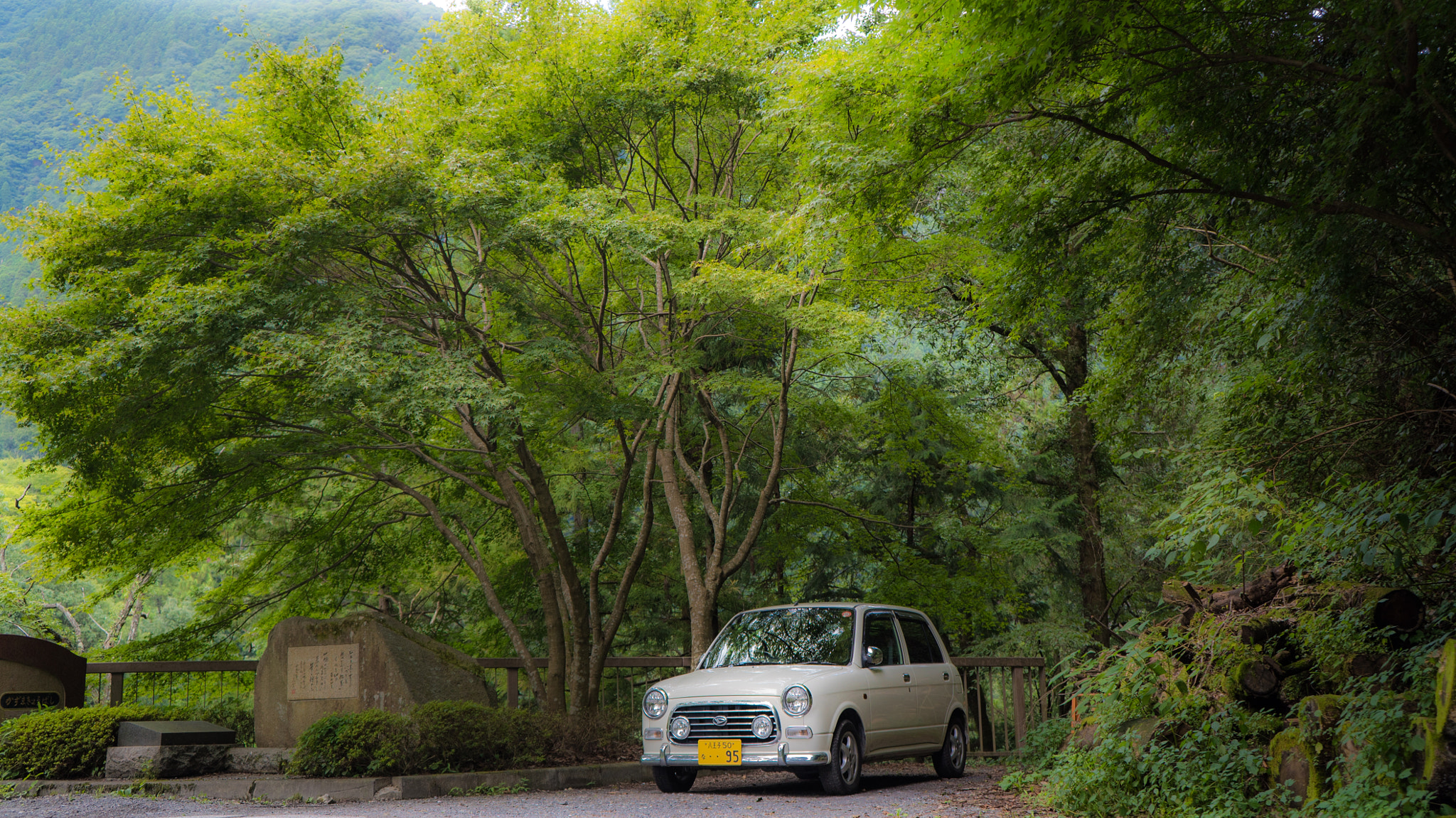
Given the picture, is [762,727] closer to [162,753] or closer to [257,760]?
[257,760]

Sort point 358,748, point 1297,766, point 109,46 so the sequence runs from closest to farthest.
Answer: point 1297,766 → point 358,748 → point 109,46

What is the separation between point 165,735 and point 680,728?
210 inches

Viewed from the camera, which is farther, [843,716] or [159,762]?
[159,762]

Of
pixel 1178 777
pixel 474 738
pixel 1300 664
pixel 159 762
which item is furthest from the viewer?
pixel 159 762

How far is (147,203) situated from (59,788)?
585cm

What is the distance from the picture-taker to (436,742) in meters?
8.63

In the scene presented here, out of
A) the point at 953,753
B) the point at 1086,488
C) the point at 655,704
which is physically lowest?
the point at 953,753

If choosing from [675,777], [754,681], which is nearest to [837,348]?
[754,681]

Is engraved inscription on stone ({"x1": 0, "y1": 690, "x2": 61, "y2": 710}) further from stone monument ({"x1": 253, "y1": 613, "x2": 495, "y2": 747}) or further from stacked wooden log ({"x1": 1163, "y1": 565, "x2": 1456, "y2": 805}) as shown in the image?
stacked wooden log ({"x1": 1163, "y1": 565, "x2": 1456, "y2": 805})

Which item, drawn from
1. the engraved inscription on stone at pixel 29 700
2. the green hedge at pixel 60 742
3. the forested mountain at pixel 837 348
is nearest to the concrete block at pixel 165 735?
the green hedge at pixel 60 742

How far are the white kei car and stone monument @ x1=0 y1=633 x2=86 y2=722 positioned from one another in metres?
7.38

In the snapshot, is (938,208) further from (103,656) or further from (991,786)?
(103,656)

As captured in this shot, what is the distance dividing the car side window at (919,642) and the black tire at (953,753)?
0.69 m

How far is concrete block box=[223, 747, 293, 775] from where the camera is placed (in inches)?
373
